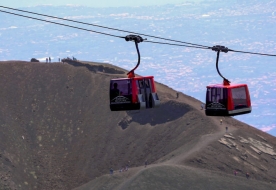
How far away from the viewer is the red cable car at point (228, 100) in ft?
139

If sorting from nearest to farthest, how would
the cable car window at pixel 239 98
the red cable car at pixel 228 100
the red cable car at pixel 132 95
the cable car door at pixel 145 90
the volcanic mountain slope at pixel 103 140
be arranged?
the red cable car at pixel 132 95
the red cable car at pixel 228 100
the cable car window at pixel 239 98
the cable car door at pixel 145 90
the volcanic mountain slope at pixel 103 140

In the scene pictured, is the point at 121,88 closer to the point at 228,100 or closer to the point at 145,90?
the point at 145,90

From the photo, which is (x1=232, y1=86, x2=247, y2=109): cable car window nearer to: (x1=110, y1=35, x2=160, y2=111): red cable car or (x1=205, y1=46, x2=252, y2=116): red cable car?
(x1=205, y1=46, x2=252, y2=116): red cable car

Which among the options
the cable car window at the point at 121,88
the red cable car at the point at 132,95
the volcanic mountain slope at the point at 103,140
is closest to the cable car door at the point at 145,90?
the red cable car at the point at 132,95

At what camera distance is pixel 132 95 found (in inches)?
1662

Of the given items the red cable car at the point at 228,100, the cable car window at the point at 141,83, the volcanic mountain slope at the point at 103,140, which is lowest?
the volcanic mountain slope at the point at 103,140

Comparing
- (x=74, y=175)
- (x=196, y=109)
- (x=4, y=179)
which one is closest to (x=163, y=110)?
(x=196, y=109)

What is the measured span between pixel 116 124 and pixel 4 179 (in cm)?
1786

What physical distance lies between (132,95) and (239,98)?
505cm

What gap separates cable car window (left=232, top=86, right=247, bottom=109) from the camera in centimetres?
4271

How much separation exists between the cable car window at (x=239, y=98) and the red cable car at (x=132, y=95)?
11.9 ft

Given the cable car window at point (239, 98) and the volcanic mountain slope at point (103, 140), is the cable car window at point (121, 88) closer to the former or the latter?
the cable car window at point (239, 98)

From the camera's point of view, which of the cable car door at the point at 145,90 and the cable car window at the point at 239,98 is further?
the cable car door at the point at 145,90

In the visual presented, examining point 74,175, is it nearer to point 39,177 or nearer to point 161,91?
point 39,177
